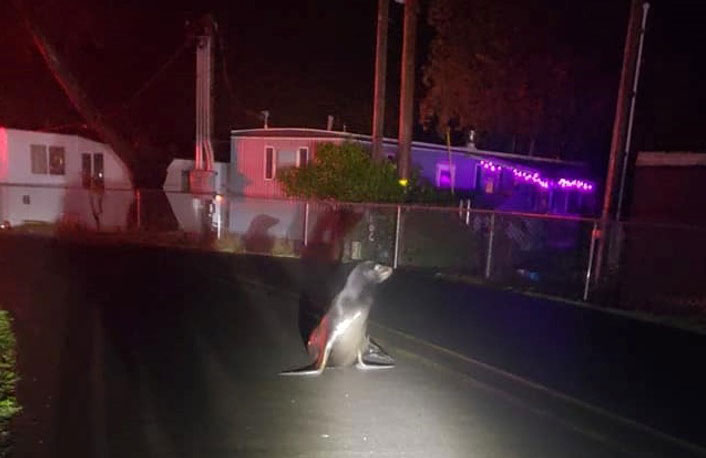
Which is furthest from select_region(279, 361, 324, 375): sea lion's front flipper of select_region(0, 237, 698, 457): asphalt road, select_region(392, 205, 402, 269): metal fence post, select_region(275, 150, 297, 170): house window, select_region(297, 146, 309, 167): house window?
select_region(275, 150, 297, 170): house window

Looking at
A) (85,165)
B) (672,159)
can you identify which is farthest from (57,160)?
(672,159)

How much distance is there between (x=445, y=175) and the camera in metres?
25.2

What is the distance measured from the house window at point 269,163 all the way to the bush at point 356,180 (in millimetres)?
5728

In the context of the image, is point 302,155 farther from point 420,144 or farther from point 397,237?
point 397,237

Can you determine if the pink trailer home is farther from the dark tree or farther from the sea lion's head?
the sea lion's head

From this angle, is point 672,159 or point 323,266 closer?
point 672,159

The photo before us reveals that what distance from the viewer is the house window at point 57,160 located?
936 inches

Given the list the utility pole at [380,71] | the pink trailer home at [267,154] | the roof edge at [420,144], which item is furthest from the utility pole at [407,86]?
the pink trailer home at [267,154]

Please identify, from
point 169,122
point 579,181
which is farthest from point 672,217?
point 169,122

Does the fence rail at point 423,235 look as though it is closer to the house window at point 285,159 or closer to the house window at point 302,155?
the house window at point 302,155

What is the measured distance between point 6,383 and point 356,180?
10830mm

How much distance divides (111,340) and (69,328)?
0.76m

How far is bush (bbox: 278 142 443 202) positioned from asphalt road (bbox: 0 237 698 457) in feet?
20.1

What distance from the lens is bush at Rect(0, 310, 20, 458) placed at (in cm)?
526
